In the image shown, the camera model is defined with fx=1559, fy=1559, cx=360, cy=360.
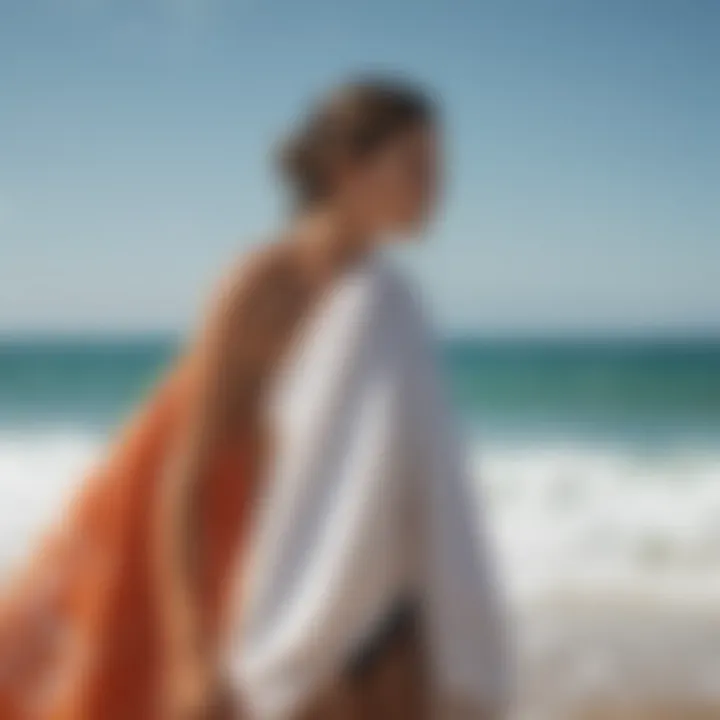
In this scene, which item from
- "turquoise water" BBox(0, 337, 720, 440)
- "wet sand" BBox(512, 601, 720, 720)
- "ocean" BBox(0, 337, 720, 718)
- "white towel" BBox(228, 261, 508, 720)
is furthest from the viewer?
"turquoise water" BBox(0, 337, 720, 440)

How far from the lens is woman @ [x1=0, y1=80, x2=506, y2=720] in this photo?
874 millimetres

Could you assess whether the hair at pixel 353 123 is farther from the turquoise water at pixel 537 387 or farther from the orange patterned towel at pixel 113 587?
the turquoise water at pixel 537 387

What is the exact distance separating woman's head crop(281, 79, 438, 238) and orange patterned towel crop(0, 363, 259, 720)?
0.47ft

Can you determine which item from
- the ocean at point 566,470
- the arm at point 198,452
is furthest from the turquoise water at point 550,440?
the arm at point 198,452

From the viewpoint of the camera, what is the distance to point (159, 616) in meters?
0.96

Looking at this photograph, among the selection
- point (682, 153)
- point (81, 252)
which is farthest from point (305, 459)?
point (682, 153)

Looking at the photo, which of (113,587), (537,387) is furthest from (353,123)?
(537,387)

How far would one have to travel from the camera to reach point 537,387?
5629mm

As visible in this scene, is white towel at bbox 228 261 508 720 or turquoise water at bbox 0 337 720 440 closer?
white towel at bbox 228 261 508 720

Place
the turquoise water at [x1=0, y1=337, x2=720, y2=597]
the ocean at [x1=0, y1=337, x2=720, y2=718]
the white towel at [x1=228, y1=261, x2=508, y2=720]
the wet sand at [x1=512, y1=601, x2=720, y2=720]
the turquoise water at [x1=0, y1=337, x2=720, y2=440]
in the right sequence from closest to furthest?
the white towel at [x1=228, y1=261, x2=508, y2=720] < the wet sand at [x1=512, y1=601, x2=720, y2=720] < the ocean at [x1=0, y1=337, x2=720, y2=718] < the turquoise water at [x1=0, y1=337, x2=720, y2=597] < the turquoise water at [x1=0, y1=337, x2=720, y2=440]

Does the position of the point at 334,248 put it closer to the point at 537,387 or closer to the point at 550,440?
the point at 550,440

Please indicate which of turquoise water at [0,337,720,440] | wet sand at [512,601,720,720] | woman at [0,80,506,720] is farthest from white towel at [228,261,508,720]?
turquoise water at [0,337,720,440]

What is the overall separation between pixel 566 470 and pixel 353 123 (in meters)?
2.97

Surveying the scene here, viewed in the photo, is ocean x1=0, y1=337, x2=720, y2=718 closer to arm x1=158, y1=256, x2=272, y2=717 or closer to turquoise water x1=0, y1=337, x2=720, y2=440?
turquoise water x1=0, y1=337, x2=720, y2=440
